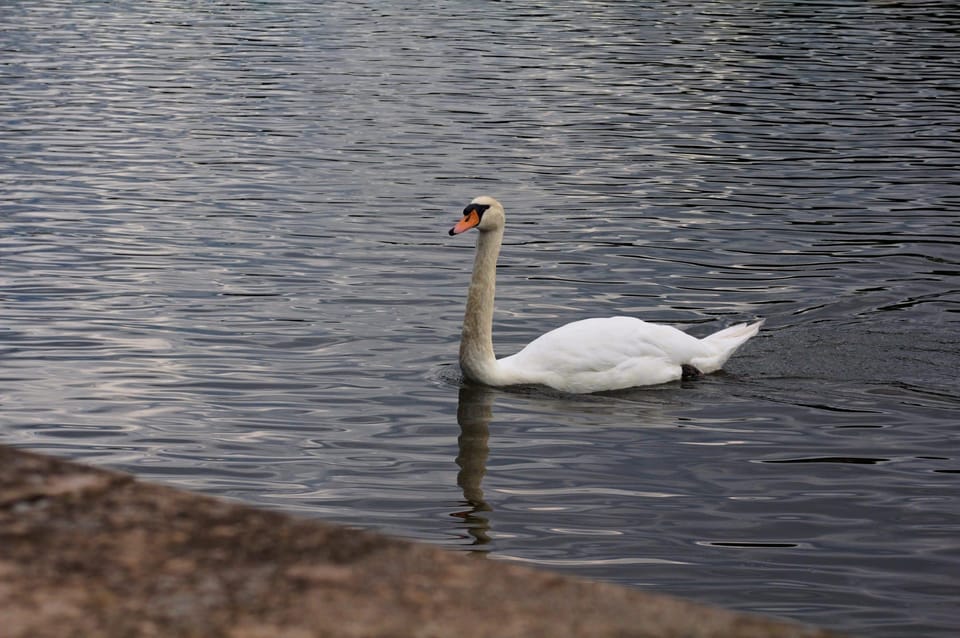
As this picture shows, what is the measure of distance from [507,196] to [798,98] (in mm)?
10687

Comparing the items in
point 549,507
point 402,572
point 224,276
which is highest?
point 402,572

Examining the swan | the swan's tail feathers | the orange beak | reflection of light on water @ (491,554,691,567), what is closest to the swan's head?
the orange beak

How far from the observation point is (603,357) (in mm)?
10398

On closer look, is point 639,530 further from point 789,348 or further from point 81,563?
point 81,563

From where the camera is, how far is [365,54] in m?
34.9

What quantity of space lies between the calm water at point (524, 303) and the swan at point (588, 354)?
16 centimetres

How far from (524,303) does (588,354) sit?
301 centimetres

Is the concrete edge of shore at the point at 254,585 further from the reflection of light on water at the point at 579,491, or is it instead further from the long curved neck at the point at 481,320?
the long curved neck at the point at 481,320

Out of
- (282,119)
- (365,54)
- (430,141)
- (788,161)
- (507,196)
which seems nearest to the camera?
(507,196)

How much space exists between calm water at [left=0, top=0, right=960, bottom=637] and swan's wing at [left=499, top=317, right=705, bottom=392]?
0.15m

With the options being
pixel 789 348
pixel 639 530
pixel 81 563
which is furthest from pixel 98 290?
pixel 81 563

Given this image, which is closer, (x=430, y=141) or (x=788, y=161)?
(x=788, y=161)

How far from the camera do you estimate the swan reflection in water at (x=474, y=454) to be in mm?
7812

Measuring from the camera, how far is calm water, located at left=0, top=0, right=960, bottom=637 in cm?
793
